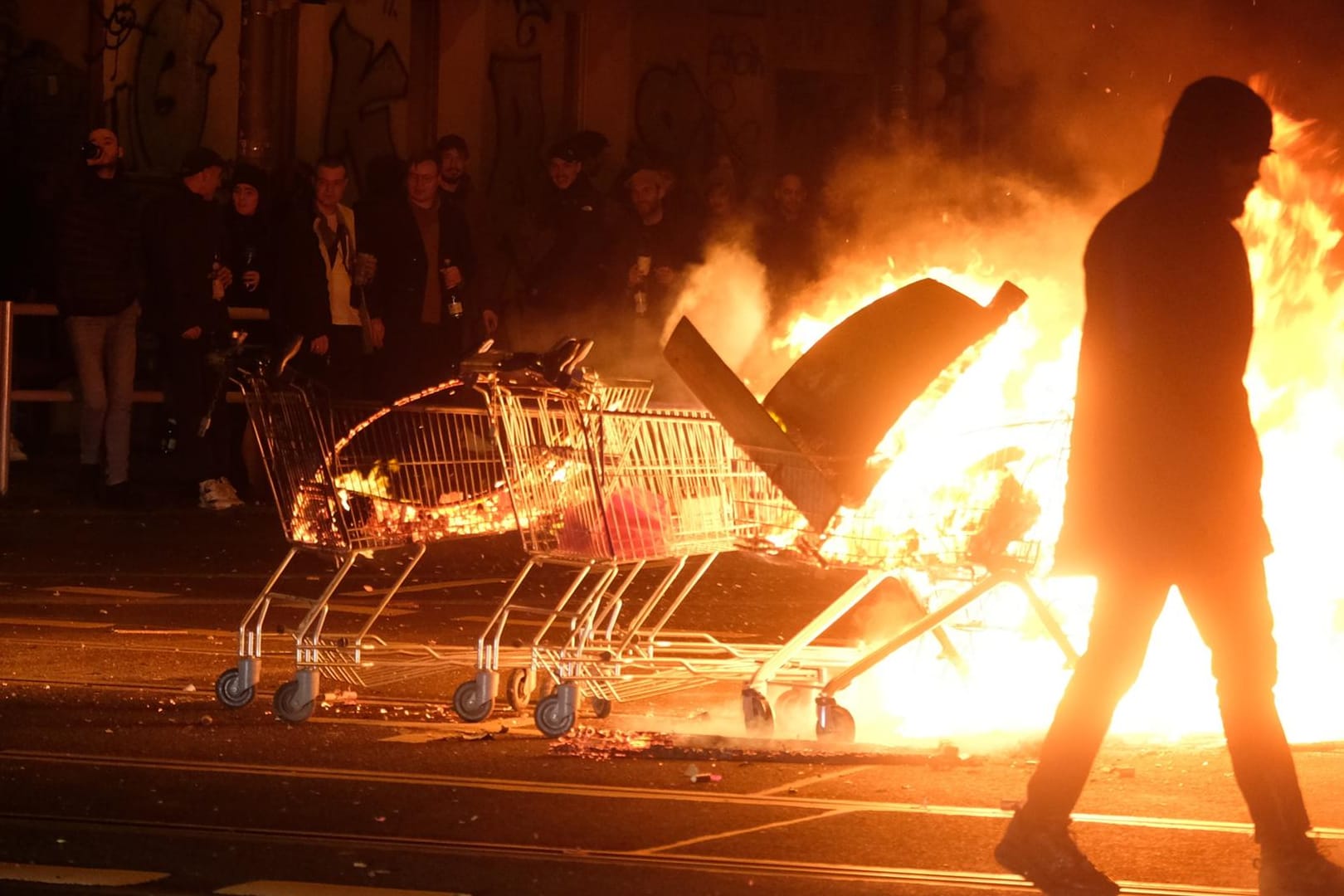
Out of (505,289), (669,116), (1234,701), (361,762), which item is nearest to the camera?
(1234,701)

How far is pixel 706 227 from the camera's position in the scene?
15734 mm

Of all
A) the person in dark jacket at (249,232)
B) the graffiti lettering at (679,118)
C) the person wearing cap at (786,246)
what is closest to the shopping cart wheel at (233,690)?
the person in dark jacket at (249,232)

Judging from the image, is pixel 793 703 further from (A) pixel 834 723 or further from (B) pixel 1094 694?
(B) pixel 1094 694

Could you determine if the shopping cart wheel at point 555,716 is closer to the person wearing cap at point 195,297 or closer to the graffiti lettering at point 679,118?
the person wearing cap at point 195,297

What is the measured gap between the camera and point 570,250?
49.9ft

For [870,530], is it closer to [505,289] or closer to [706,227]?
[706,227]

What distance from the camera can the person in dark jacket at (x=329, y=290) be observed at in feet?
45.6

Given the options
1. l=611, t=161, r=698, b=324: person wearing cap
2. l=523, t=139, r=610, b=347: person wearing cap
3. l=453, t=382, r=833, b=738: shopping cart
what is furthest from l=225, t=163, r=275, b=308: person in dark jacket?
l=453, t=382, r=833, b=738: shopping cart

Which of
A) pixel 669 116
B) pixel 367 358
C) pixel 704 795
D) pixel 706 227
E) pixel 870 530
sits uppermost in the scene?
pixel 669 116

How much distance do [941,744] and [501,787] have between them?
1.49 metres

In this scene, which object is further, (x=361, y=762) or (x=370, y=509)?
(x=370, y=509)

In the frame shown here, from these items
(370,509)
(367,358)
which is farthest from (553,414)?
(367,358)

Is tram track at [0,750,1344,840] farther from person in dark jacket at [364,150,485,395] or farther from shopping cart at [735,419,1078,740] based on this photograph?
person in dark jacket at [364,150,485,395]

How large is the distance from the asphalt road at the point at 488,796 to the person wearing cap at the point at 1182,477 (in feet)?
0.82
